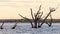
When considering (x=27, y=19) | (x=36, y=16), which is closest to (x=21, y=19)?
(x=27, y=19)

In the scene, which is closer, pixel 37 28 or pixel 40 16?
pixel 40 16

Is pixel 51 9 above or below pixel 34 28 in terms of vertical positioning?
above

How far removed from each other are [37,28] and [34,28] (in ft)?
1.49

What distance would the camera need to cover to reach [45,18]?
28.8 meters

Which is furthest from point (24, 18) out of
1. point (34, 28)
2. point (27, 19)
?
point (34, 28)

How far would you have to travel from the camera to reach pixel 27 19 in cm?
2983

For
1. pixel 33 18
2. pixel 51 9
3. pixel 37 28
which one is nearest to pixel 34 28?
pixel 37 28

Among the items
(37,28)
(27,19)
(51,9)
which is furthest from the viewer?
(37,28)

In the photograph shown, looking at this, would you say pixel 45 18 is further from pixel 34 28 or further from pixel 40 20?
pixel 34 28

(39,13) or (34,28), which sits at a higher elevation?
(39,13)

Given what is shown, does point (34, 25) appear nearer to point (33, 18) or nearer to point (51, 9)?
point (33, 18)

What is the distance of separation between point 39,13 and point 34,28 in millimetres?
4152

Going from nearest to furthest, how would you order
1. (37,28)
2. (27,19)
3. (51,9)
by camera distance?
(51,9) → (27,19) → (37,28)

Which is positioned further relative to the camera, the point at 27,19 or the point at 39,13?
the point at 27,19
